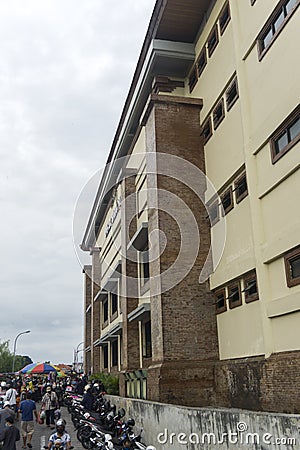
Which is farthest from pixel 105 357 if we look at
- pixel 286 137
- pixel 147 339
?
pixel 286 137

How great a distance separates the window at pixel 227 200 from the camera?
1430cm

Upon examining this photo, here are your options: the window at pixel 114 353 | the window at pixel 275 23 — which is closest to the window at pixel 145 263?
the window at pixel 114 353

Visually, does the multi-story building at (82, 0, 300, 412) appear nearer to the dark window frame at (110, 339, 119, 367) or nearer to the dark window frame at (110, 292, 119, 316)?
the dark window frame at (110, 292, 119, 316)

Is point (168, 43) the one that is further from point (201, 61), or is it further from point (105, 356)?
point (105, 356)

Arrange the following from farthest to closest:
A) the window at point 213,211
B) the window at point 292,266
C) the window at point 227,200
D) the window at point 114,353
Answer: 1. the window at point 114,353
2. the window at point 213,211
3. the window at point 227,200
4. the window at point 292,266

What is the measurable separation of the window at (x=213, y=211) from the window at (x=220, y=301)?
220 cm

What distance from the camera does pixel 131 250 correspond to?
21.8 m

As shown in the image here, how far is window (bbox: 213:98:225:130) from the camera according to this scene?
15186mm

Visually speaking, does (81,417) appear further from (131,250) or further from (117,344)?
(117,344)

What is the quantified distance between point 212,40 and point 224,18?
3.73 feet

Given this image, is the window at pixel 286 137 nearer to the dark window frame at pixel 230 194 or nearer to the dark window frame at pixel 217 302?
the dark window frame at pixel 230 194

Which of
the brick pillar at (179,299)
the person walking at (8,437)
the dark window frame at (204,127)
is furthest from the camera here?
the dark window frame at (204,127)

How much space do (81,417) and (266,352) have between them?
334 inches

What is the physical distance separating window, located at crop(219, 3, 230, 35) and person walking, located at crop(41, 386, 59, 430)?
46.3 ft
